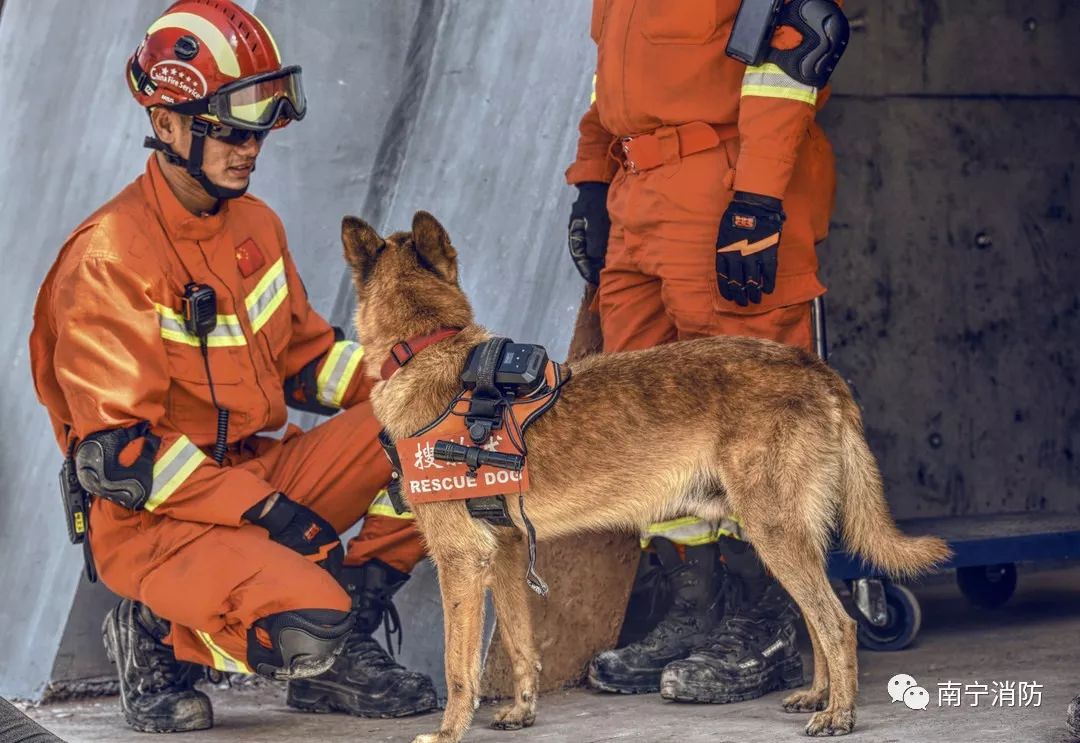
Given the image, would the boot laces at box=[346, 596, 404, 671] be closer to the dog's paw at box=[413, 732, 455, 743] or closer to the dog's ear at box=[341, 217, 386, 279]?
the dog's paw at box=[413, 732, 455, 743]

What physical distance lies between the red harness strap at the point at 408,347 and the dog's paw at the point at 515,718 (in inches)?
35.0

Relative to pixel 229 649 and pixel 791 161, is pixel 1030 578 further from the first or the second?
pixel 229 649

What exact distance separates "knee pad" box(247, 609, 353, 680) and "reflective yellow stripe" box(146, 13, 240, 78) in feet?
4.49

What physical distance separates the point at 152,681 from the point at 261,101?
1512mm

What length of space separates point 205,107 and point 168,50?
0.17 meters

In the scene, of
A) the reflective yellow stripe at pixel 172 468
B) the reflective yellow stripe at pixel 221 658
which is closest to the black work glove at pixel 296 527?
the reflective yellow stripe at pixel 172 468

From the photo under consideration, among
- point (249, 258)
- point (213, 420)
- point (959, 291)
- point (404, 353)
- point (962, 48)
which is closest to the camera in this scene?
point (404, 353)

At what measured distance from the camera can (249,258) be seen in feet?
13.9

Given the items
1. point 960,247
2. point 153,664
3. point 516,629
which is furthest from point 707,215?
point 960,247

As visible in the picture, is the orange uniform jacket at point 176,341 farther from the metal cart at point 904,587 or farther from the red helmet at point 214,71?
the metal cart at point 904,587

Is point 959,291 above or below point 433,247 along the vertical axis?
above

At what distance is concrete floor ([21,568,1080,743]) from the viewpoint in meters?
3.61

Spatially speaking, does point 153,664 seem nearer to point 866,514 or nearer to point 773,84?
point 866,514

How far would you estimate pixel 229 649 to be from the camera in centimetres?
389
